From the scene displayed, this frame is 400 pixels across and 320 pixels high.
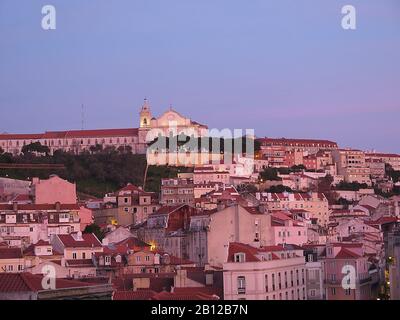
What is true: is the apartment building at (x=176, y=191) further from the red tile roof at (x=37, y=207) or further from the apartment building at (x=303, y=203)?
the red tile roof at (x=37, y=207)

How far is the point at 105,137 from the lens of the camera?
257 ft

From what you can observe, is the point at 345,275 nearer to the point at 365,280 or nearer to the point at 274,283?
the point at 365,280

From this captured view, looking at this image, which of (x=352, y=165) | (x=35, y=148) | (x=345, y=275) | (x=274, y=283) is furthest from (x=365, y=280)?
(x=352, y=165)

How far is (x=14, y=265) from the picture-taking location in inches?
1030

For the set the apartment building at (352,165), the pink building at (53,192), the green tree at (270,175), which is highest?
the apartment building at (352,165)

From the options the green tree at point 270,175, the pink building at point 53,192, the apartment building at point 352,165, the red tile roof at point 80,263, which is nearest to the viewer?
the red tile roof at point 80,263

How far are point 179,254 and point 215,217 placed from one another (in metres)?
3.08

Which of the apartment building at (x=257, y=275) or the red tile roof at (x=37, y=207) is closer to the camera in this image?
the apartment building at (x=257, y=275)

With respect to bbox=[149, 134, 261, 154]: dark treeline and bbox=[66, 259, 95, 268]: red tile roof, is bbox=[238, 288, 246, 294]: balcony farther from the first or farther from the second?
bbox=[149, 134, 261, 154]: dark treeline

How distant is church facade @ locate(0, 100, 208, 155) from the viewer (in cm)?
7500

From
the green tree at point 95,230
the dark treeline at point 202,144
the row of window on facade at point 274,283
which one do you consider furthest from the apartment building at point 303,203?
the row of window on facade at point 274,283

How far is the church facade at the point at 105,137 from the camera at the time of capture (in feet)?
246

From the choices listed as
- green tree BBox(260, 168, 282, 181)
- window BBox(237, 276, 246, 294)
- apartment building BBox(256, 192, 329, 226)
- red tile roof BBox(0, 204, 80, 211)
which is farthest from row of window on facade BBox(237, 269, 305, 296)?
green tree BBox(260, 168, 282, 181)
